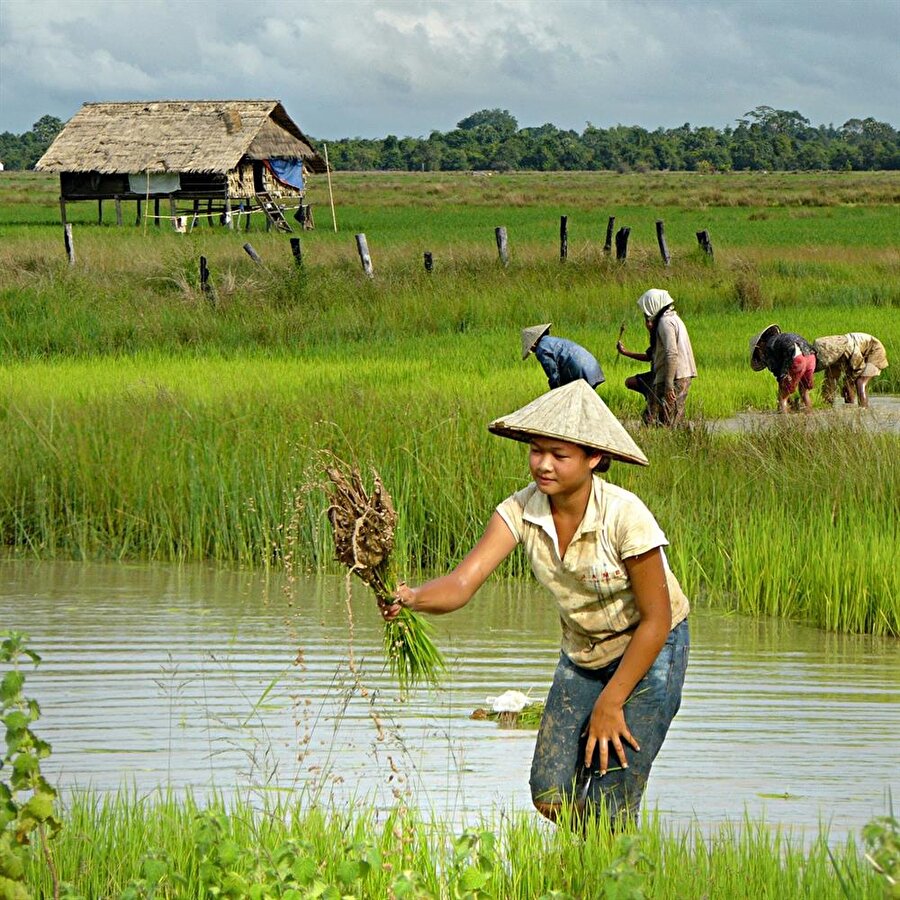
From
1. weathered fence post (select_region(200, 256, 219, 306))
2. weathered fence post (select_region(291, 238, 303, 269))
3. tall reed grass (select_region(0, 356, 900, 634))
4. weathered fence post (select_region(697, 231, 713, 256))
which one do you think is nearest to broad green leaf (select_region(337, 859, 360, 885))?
tall reed grass (select_region(0, 356, 900, 634))

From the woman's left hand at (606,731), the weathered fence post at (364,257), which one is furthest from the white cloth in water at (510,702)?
the weathered fence post at (364,257)

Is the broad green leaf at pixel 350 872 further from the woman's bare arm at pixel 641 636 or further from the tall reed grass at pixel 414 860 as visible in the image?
the woman's bare arm at pixel 641 636

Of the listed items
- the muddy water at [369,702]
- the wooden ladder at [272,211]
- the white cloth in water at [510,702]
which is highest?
the wooden ladder at [272,211]

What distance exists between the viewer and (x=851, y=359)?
38.7 ft

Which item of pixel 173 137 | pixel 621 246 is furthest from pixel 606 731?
pixel 173 137

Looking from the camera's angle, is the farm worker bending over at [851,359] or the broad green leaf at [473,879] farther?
the farm worker bending over at [851,359]

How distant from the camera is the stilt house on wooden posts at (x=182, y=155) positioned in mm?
38062

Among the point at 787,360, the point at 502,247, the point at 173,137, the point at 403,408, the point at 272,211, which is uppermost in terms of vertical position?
the point at 173,137

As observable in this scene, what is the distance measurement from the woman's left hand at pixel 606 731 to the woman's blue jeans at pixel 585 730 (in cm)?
6

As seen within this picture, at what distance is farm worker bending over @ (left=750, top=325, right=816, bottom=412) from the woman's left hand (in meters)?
7.74

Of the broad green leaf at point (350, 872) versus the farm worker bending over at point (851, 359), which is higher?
the farm worker bending over at point (851, 359)

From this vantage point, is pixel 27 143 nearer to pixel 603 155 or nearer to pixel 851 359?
pixel 603 155

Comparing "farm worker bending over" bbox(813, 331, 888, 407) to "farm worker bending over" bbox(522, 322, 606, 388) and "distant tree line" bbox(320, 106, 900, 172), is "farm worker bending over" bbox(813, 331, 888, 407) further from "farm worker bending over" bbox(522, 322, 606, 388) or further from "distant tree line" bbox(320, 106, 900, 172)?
"distant tree line" bbox(320, 106, 900, 172)

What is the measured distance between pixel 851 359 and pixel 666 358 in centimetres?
278
